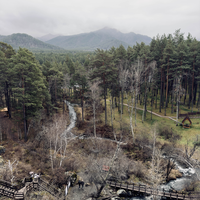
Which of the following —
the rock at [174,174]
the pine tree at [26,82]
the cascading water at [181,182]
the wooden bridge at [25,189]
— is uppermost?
the pine tree at [26,82]

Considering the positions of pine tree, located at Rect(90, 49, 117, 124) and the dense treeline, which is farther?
pine tree, located at Rect(90, 49, 117, 124)

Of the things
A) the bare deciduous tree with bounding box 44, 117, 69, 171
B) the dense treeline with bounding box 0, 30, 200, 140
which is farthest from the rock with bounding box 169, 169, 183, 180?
the bare deciduous tree with bounding box 44, 117, 69, 171

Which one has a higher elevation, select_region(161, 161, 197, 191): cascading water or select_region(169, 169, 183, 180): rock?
select_region(169, 169, 183, 180): rock

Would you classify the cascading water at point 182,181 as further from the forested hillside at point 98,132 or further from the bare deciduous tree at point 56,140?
the bare deciduous tree at point 56,140

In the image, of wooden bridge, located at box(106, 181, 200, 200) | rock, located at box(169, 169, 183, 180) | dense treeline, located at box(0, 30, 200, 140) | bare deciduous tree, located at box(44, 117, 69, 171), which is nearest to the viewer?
wooden bridge, located at box(106, 181, 200, 200)

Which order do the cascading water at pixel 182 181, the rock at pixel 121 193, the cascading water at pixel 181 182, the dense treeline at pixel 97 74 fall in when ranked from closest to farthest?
the rock at pixel 121 193 < the cascading water at pixel 181 182 < the cascading water at pixel 182 181 < the dense treeline at pixel 97 74

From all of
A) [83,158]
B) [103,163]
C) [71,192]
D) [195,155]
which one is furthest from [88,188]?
[195,155]

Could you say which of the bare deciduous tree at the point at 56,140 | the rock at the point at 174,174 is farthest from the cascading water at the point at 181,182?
the bare deciduous tree at the point at 56,140

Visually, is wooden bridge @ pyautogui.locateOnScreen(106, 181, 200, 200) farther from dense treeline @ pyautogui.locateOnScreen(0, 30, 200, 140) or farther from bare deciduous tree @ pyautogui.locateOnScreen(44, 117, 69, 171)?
dense treeline @ pyautogui.locateOnScreen(0, 30, 200, 140)

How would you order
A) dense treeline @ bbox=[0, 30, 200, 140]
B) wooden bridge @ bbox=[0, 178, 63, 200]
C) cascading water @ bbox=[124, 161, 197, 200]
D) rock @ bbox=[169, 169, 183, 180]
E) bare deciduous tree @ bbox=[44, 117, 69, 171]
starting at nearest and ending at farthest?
wooden bridge @ bbox=[0, 178, 63, 200] < cascading water @ bbox=[124, 161, 197, 200] < bare deciduous tree @ bbox=[44, 117, 69, 171] < rock @ bbox=[169, 169, 183, 180] < dense treeline @ bbox=[0, 30, 200, 140]

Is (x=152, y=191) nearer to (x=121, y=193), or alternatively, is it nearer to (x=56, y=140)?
(x=121, y=193)
